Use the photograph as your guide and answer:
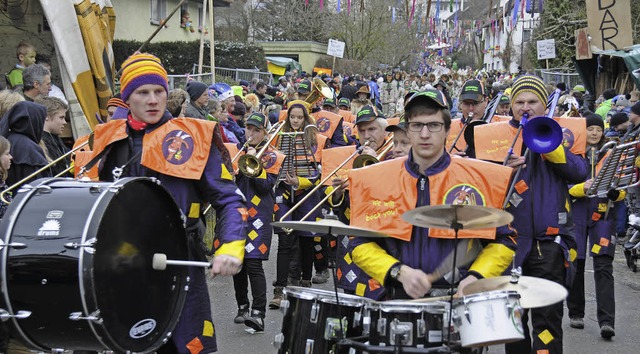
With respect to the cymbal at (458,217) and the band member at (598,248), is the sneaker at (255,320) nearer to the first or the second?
the band member at (598,248)

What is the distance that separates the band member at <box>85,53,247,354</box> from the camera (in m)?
4.95

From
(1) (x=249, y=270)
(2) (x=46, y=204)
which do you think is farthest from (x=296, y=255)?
(2) (x=46, y=204)

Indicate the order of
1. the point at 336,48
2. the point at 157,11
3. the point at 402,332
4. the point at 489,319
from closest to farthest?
the point at 489,319 → the point at 402,332 → the point at 157,11 → the point at 336,48

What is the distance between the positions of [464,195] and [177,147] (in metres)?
1.51

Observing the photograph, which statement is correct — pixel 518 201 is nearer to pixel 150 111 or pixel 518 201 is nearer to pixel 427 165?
pixel 427 165

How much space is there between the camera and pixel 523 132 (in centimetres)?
623

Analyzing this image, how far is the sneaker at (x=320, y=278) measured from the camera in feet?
37.4

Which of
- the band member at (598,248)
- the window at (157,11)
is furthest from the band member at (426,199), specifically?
the window at (157,11)

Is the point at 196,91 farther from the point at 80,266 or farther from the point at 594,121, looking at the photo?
the point at 80,266

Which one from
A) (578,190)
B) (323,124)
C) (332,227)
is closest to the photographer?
(332,227)

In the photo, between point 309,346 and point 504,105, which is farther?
point 504,105

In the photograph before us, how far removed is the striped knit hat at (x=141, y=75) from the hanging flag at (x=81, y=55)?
28.0 feet

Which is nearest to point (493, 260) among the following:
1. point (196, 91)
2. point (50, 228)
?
point (50, 228)

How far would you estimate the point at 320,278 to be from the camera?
11414 millimetres
